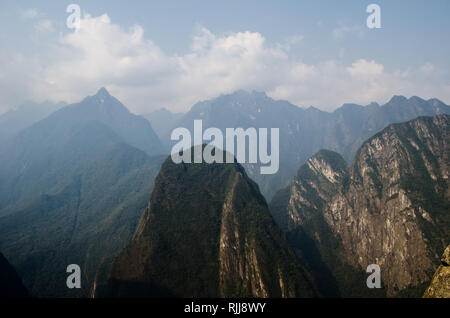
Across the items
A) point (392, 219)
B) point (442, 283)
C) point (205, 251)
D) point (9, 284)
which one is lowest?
point (9, 284)

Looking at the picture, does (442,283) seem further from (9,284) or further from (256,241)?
(9,284)

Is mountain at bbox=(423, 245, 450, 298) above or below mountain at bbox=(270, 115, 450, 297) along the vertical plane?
below

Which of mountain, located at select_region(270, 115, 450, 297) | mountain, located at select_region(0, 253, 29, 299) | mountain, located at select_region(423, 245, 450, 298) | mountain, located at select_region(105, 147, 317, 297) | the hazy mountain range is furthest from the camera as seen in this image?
mountain, located at select_region(270, 115, 450, 297)

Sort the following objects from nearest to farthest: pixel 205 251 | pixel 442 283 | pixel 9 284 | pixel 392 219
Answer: pixel 442 283 < pixel 9 284 < pixel 205 251 < pixel 392 219

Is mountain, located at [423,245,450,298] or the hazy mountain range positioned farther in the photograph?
the hazy mountain range

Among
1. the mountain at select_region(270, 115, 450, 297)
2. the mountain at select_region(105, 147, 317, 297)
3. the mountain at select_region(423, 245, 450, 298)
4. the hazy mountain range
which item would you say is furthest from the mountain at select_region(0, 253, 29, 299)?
the mountain at select_region(270, 115, 450, 297)

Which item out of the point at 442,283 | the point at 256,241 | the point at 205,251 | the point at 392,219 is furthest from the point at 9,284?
the point at 392,219

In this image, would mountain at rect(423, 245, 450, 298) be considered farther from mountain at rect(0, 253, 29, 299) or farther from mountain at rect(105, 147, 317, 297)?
mountain at rect(0, 253, 29, 299)
